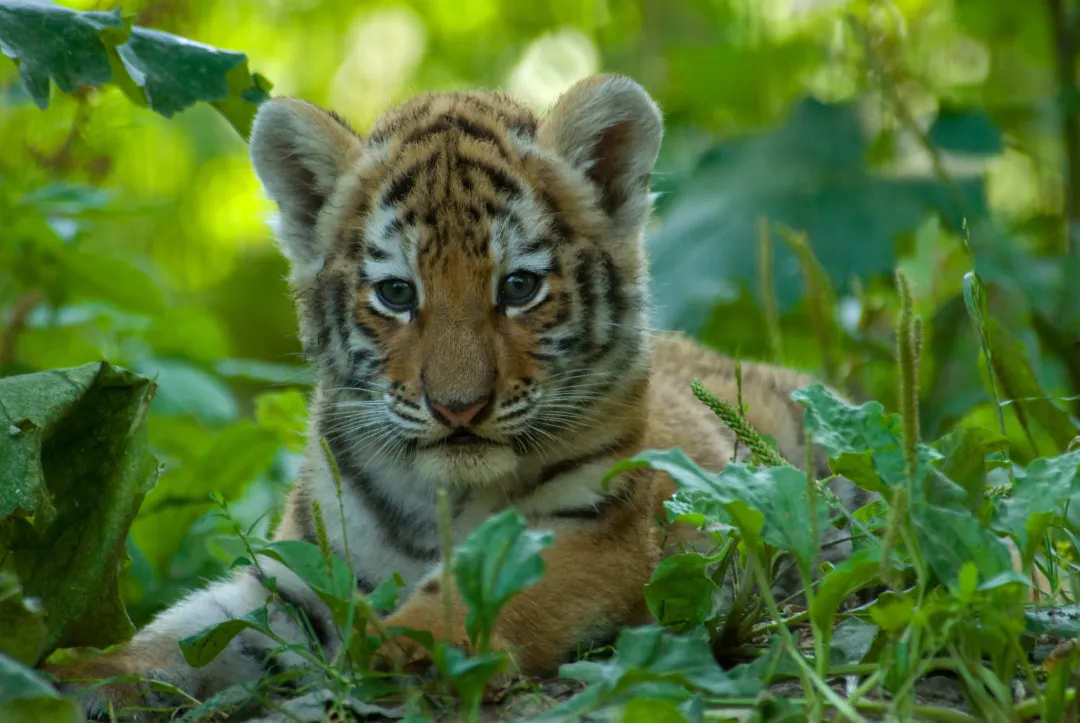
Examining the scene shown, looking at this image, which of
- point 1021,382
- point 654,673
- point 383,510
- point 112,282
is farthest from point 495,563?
point 112,282

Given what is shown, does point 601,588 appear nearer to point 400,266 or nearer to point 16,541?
point 400,266

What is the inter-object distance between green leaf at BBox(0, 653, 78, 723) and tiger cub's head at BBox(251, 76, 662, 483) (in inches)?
57.1

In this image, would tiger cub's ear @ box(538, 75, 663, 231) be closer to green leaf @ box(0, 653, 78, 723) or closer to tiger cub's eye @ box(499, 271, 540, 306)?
tiger cub's eye @ box(499, 271, 540, 306)

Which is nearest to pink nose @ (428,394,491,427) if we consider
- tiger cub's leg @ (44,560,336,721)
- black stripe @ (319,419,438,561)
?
black stripe @ (319,419,438,561)

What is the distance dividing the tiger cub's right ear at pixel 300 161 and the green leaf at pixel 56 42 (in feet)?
2.25

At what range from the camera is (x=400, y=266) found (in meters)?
3.82

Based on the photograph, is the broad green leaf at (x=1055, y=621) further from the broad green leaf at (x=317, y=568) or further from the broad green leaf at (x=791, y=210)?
the broad green leaf at (x=791, y=210)

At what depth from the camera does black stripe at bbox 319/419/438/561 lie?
388cm

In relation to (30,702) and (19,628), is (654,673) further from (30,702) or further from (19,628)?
(19,628)

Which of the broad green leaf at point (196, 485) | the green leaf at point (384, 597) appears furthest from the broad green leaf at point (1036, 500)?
the broad green leaf at point (196, 485)

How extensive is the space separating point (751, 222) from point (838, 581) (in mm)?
4507

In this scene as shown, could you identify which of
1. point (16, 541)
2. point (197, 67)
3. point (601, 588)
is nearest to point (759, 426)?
point (601, 588)

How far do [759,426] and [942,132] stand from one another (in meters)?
2.87

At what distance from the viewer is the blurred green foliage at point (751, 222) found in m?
5.07
